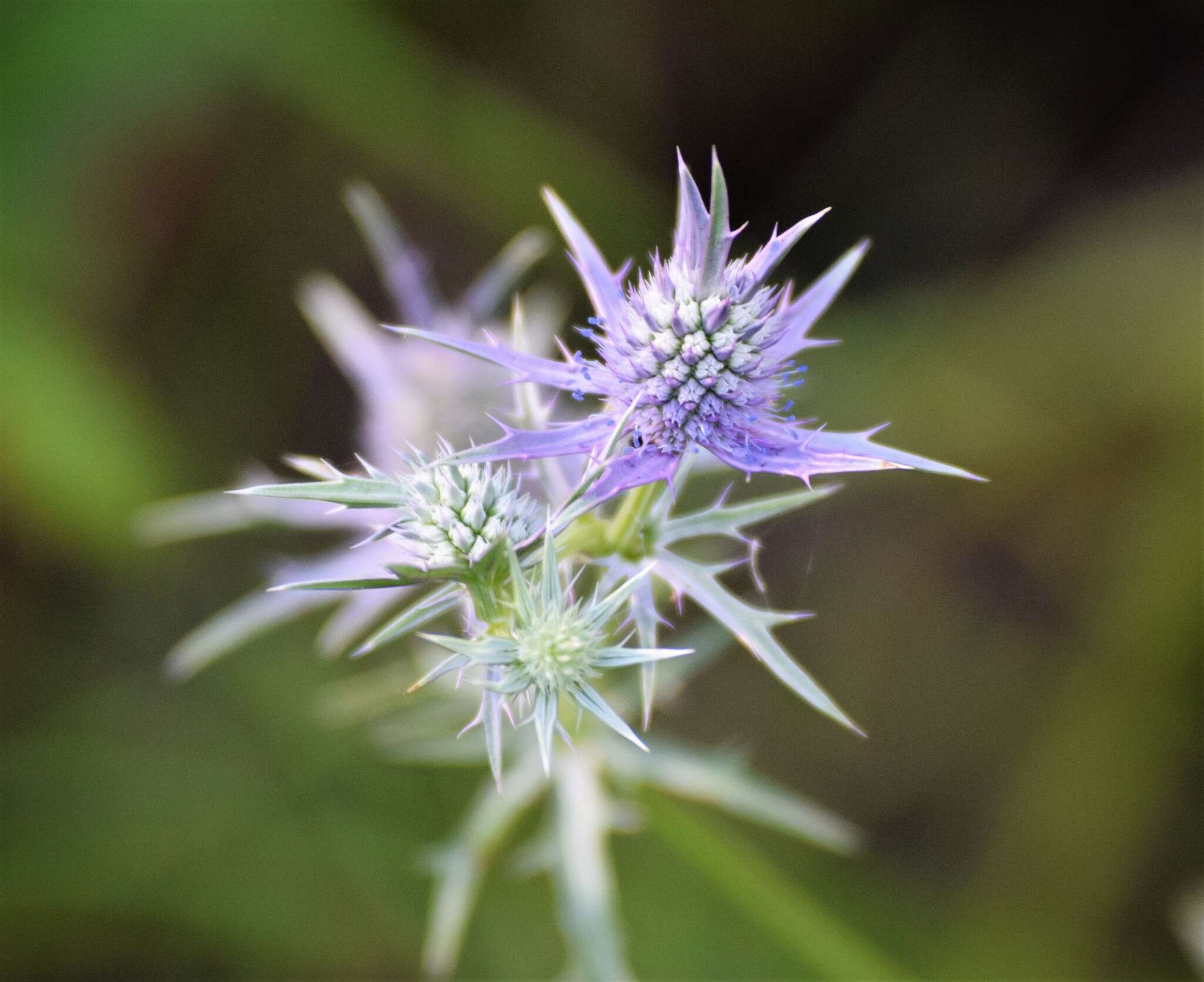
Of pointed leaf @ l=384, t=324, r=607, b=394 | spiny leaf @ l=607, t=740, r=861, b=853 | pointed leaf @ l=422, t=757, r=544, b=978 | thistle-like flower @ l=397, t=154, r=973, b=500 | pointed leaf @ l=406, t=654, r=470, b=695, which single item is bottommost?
pointed leaf @ l=422, t=757, r=544, b=978

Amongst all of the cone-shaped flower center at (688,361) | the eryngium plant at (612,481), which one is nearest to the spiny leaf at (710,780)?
the eryngium plant at (612,481)

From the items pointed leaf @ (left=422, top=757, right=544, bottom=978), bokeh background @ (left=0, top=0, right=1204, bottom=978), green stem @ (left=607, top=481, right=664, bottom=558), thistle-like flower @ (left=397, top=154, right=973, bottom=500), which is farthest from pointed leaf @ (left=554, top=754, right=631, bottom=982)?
bokeh background @ (left=0, top=0, right=1204, bottom=978)

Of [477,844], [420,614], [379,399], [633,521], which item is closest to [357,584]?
[420,614]

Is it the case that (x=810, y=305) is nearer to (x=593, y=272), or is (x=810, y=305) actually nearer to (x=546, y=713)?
(x=593, y=272)

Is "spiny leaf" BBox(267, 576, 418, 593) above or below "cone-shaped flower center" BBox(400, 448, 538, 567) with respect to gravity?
below

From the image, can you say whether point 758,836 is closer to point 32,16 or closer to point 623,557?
point 623,557

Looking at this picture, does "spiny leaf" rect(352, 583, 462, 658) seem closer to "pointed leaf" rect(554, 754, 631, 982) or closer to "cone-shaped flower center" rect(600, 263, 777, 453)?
"cone-shaped flower center" rect(600, 263, 777, 453)
